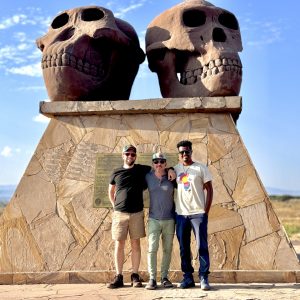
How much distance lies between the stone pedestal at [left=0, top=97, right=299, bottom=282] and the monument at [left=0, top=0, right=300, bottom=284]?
12mm

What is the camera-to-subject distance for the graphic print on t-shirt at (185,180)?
4155 mm

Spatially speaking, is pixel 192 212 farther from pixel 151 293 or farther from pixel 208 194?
pixel 151 293

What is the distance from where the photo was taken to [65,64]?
19.2ft

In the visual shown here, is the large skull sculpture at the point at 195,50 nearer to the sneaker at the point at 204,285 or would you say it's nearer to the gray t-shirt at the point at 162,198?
the gray t-shirt at the point at 162,198

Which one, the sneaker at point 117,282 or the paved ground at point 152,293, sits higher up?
the sneaker at point 117,282

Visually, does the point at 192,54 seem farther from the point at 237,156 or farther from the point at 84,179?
the point at 84,179

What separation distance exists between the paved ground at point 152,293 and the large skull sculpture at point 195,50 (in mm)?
2454

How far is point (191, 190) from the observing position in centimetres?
413

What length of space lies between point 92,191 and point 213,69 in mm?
2117

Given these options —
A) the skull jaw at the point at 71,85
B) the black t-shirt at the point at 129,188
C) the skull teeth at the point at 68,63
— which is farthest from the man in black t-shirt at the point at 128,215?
the skull teeth at the point at 68,63

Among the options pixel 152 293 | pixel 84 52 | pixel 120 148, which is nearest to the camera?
pixel 152 293

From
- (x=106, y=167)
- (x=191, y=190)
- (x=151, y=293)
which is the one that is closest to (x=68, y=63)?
(x=106, y=167)

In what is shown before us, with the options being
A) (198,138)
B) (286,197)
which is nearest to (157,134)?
(198,138)

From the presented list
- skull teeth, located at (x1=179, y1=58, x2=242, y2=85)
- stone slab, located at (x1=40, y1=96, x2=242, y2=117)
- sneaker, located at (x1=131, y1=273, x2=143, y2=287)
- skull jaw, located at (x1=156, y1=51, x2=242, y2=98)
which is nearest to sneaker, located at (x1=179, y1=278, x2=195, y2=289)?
sneaker, located at (x1=131, y1=273, x2=143, y2=287)
